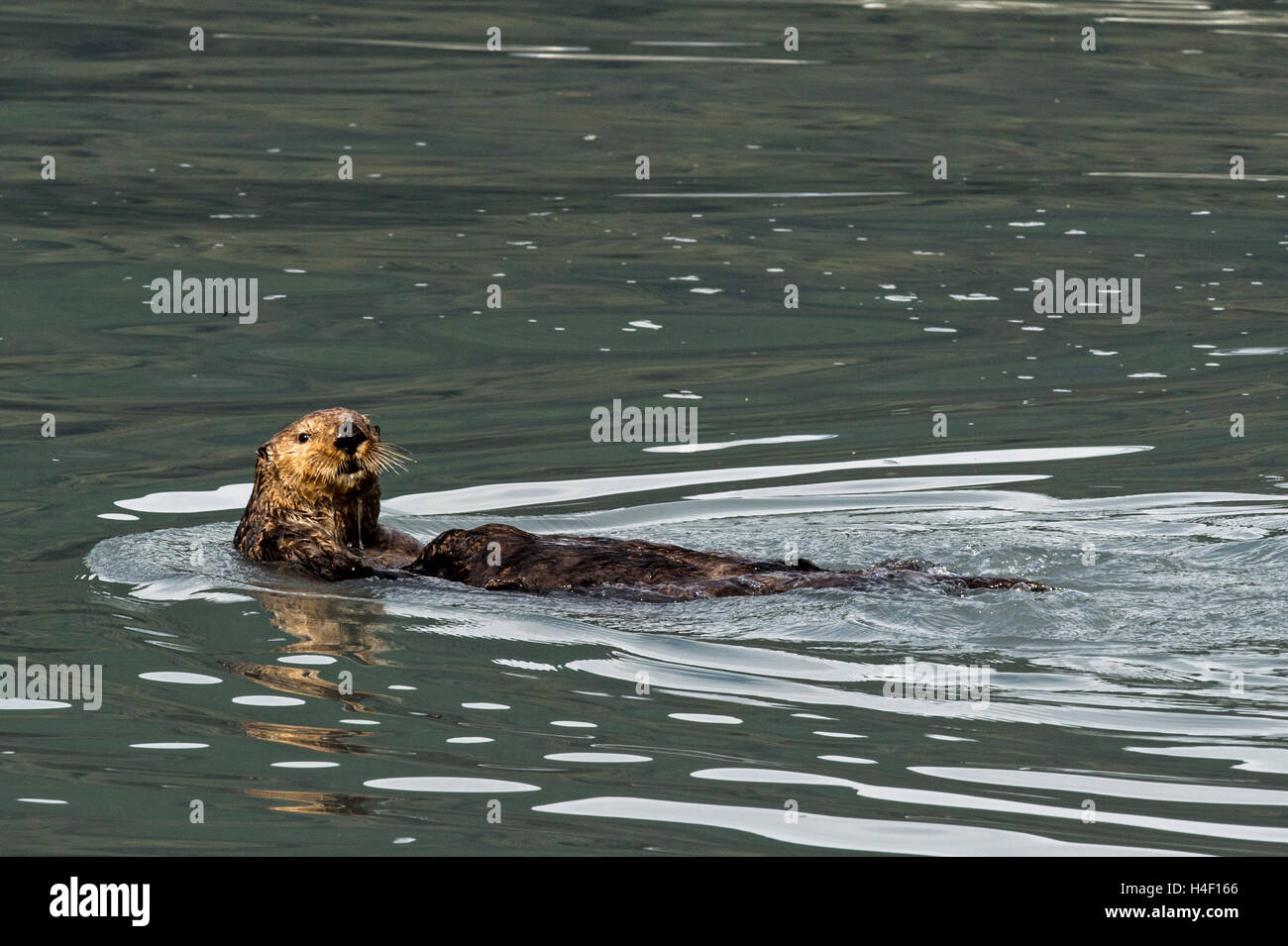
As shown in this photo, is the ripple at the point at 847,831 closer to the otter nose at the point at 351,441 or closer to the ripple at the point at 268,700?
the ripple at the point at 268,700

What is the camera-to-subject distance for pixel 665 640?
736 centimetres

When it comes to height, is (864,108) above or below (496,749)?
above

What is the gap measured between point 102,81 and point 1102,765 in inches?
648

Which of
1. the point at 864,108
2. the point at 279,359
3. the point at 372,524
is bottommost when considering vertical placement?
the point at 372,524

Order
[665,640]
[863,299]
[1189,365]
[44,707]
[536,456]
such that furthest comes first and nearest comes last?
[863,299], [1189,365], [536,456], [665,640], [44,707]

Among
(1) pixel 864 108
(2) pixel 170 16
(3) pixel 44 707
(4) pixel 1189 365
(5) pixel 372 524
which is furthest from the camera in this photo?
(2) pixel 170 16

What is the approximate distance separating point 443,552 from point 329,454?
30.8 inches

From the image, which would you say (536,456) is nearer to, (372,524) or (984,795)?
(372,524)

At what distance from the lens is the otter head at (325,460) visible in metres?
8.43

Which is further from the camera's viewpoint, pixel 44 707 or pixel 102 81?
pixel 102 81

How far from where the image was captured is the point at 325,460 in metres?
8.53

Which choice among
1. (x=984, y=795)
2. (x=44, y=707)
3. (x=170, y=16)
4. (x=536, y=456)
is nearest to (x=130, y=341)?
(x=536, y=456)
